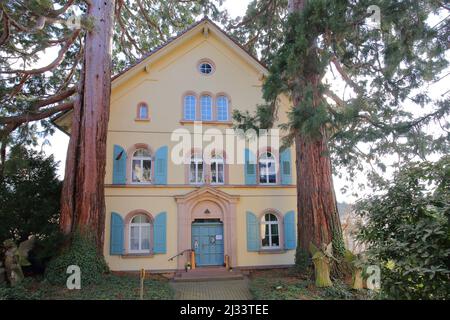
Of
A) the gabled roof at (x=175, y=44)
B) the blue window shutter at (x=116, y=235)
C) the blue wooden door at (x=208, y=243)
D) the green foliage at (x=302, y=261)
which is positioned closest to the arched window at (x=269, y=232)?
the blue wooden door at (x=208, y=243)

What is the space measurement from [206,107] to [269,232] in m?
6.18

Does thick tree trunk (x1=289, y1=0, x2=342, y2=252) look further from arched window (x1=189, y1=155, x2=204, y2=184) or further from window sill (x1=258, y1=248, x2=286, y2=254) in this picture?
arched window (x1=189, y1=155, x2=204, y2=184)

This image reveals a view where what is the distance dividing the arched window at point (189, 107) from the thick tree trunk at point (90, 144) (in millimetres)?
3323

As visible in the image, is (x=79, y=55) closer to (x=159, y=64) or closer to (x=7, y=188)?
(x=159, y=64)

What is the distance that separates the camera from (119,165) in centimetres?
1348

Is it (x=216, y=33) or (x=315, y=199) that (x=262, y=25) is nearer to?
(x=216, y=33)

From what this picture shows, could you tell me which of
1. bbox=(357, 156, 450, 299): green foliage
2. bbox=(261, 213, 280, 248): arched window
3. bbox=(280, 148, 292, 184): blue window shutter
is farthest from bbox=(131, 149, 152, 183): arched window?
bbox=(357, 156, 450, 299): green foliage

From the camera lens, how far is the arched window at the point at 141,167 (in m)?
13.8

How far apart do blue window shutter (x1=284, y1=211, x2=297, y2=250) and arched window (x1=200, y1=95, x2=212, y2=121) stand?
553 cm

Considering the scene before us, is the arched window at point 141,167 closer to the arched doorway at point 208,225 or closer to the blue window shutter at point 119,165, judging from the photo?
the blue window shutter at point 119,165

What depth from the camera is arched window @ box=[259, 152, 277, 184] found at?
47.2ft

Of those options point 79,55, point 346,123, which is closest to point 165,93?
point 79,55

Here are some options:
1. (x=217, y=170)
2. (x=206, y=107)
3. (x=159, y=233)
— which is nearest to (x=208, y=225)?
(x=159, y=233)

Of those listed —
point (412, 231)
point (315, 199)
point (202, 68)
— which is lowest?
point (412, 231)
